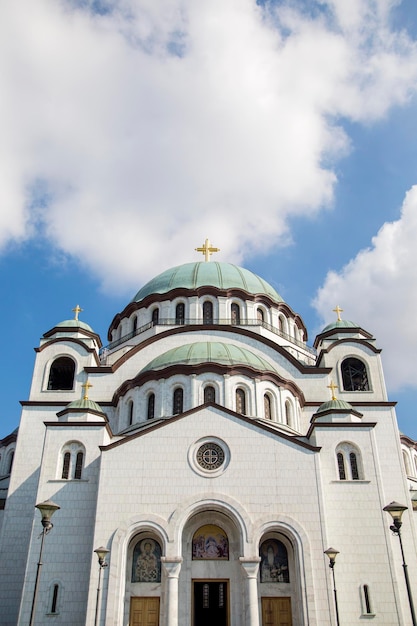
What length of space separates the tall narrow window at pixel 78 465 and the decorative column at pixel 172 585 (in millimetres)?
4464

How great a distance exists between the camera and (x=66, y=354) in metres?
26.5

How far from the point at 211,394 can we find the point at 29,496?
26.8ft

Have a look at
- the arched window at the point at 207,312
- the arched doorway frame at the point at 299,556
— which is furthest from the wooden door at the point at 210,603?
the arched window at the point at 207,312

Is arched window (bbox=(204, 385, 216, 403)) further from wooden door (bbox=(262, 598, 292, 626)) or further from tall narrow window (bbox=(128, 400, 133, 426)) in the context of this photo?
wooden door (bbox=(262, 598, 292, 626))

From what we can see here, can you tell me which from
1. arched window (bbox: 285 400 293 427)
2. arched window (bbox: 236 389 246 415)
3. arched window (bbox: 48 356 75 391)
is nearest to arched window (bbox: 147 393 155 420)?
arched window (bbox: 236 389 246 415)

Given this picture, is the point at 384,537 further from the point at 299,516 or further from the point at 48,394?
the point at 48,394

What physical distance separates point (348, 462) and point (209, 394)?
599cm

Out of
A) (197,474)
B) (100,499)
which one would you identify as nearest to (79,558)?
(100,499)

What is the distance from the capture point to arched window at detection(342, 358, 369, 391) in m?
26.6

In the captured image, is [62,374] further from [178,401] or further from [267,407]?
[267,407]

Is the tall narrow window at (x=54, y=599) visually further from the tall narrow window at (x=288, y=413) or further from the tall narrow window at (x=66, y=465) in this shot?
the tall narrow window at (x=288, y=413)

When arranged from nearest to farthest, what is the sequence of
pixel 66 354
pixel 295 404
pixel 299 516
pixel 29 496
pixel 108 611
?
pixel 108 611 < pixel 299 516 < pixel 29 496 < pixel 295 404 < pixel 66 354

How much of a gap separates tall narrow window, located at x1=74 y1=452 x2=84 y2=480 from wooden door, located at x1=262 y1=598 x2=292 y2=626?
7.43m

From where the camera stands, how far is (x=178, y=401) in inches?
910
